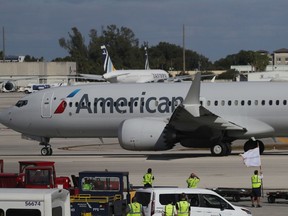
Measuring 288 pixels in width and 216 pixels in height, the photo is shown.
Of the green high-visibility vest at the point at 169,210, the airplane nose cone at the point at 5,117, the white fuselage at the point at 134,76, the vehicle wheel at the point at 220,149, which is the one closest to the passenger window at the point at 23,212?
the green high-visibility vest at the point at 169,210

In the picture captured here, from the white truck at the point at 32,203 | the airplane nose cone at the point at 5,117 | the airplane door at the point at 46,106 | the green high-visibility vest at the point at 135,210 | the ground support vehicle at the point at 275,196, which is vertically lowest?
the ground support vehicle at the point at 275,196

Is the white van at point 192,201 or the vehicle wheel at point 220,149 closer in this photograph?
the white van at point 192,201

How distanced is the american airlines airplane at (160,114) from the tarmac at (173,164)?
99 centimetres

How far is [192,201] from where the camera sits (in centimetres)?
2156

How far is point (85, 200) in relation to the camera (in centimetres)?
2122

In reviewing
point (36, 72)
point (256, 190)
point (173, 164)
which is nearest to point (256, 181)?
point (256, 190)

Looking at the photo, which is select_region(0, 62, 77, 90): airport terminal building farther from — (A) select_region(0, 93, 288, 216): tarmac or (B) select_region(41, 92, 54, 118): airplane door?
(B) select_region(41, 92, 54, 118): airplane door

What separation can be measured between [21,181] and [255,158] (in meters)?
8.52

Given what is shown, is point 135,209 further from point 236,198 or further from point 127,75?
point 127,75

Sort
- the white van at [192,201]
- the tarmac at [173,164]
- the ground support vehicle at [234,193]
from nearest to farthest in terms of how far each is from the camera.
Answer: the white van at [192,201] → the ground support vehicle at [234,193] → the tarmac at [173,164]

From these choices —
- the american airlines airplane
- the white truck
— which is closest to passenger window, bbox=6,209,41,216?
the white truck

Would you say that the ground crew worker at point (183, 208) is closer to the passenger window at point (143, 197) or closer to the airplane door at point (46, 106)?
the passenger window at point (143, 197)

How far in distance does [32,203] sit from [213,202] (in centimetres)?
733

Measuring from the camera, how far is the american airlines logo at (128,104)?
40500 mm
